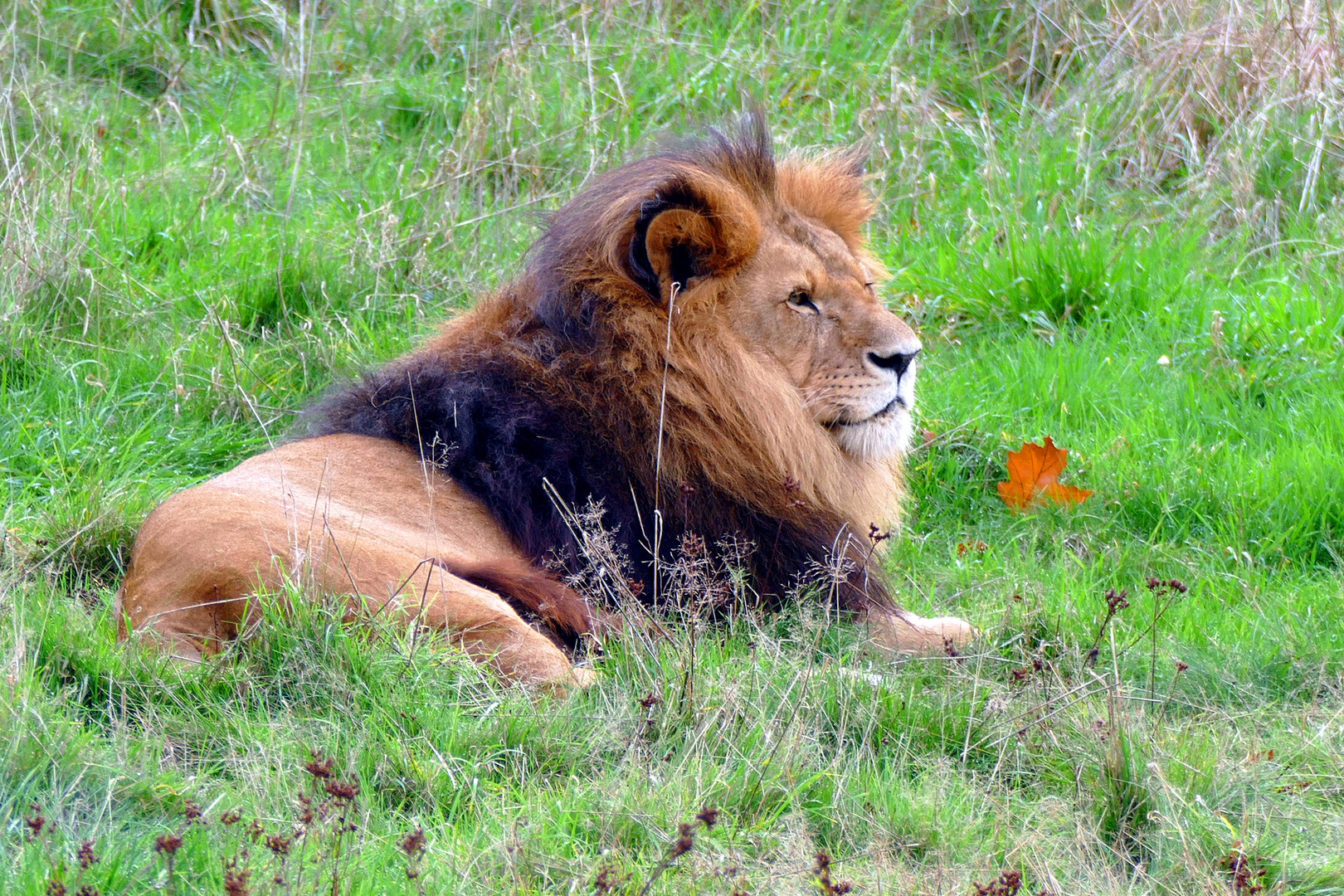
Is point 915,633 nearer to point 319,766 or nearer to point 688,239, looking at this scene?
point 688,239

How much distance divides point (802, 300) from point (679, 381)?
43cm

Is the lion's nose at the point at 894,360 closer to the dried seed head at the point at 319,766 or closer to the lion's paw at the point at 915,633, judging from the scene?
the lion's paw at the point at 915,633

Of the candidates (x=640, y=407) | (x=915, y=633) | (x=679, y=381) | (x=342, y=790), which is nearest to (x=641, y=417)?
(x=640, y=407)

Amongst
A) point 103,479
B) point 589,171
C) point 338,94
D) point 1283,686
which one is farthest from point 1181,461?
point 338,94

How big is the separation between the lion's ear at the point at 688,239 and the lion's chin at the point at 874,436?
54 cm

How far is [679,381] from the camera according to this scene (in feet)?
12.3

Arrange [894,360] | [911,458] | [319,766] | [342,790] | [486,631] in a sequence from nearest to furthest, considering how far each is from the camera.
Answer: [342,790]
[319,766]
[486,631]
[894,360]
[911,458]

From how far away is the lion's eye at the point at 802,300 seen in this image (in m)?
3.87

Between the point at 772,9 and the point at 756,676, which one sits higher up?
the point at 772,9

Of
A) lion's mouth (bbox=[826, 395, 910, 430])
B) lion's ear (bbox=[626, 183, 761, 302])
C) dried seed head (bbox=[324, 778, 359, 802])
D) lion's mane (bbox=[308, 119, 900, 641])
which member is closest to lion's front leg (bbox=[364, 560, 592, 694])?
lion's mane (bbox=[308, 119, 900, 641])

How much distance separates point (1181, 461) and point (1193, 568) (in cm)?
61

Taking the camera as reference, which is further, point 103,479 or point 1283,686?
point 103,479

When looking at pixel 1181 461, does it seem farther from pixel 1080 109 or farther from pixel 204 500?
pixel 204 500

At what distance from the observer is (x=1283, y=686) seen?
3.56 meters
